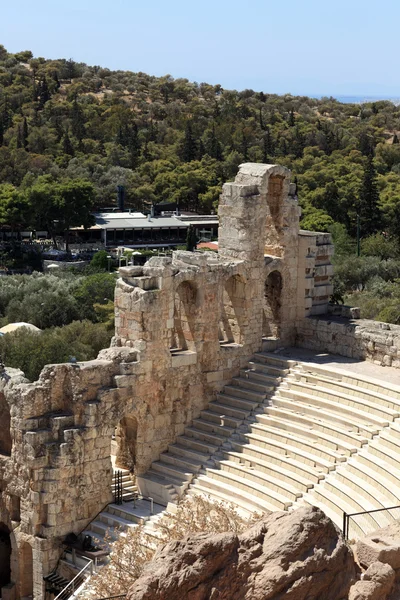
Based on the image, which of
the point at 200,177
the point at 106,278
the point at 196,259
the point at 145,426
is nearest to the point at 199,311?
the point at 196,259

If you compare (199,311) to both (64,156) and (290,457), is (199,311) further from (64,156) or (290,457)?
(64,156)

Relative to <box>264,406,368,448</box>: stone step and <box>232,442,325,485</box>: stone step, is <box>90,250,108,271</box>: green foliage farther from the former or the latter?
<box>232,442,325,485</box>: stone step

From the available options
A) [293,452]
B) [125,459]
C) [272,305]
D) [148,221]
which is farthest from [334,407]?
[148,221]

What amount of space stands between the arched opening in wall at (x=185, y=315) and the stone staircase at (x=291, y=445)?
153 centimetres

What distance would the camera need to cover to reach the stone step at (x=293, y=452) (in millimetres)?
22737

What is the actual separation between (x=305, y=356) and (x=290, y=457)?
3.97 metres

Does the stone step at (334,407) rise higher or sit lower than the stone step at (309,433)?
higher

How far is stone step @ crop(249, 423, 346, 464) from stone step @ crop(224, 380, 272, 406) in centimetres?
84

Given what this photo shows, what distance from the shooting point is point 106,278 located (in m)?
50.4

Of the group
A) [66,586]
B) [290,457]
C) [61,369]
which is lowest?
[66,586]

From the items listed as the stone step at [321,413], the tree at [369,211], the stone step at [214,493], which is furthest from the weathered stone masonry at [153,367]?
the tree at [369,211]

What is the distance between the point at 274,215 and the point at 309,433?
6.38 m

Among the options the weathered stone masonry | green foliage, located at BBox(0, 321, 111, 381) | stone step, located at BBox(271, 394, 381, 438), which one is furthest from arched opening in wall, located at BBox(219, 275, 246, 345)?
green foliage, located at BBox(0, 321, 111, 381)

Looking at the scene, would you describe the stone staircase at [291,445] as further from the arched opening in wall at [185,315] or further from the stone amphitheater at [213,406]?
the arched opening in wall at [185,315]
